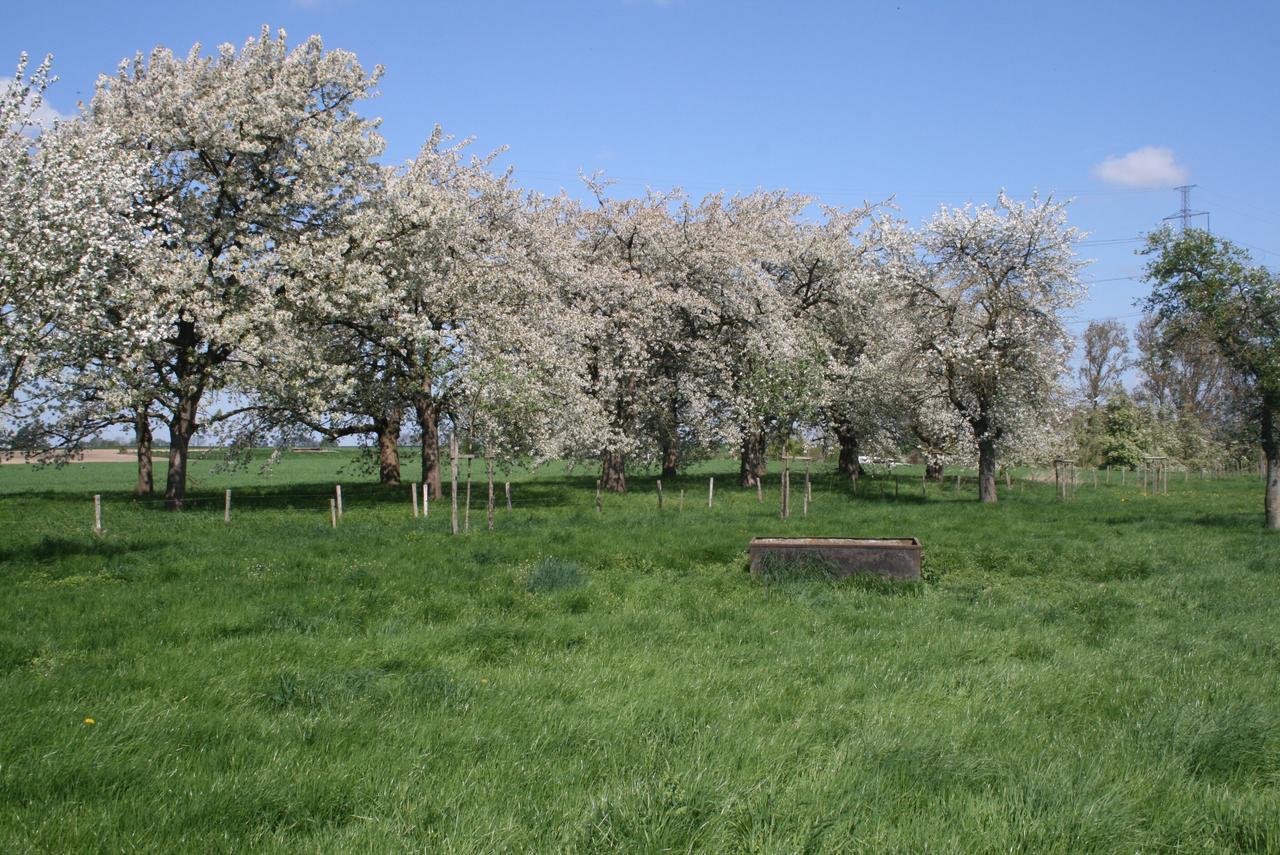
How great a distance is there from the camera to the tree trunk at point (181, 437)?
2930 centimetres

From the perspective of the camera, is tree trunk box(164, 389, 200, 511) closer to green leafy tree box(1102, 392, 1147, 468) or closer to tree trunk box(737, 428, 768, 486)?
tree trunk box(737, 428, 768, 486)

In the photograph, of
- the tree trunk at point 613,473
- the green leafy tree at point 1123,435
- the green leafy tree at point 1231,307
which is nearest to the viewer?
the green leafy tree at point 1231,307

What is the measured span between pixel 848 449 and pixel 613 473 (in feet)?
48.4

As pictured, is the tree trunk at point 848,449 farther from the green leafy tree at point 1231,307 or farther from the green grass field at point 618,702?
the green grass field at point 618,702

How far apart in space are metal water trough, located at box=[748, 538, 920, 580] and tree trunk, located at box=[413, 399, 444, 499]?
20.9 m

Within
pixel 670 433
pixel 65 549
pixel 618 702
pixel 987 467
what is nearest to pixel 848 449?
pixel 987 467

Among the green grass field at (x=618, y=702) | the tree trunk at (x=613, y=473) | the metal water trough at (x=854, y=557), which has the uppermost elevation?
the tree trunk at (x=613, y=473)

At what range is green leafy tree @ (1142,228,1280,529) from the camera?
24.5 metres

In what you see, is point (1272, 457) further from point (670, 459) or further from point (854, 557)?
point (670, 459)

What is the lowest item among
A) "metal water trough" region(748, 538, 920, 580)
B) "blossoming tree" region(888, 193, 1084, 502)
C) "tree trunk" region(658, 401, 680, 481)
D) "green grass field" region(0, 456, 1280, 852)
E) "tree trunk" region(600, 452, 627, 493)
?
"green grass field" region(0, 456, 1280, 852)

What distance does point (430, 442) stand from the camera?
34688mm

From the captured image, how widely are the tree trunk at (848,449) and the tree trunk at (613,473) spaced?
1229cm

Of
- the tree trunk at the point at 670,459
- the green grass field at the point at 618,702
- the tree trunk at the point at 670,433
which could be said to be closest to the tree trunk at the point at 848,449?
the tree trunk at the point at 670,459

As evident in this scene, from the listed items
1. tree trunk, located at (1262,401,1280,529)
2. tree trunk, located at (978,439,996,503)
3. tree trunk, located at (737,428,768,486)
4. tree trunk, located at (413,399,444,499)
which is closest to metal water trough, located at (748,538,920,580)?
tree trunk, located at (1262,401,1280,529)
